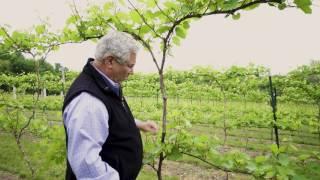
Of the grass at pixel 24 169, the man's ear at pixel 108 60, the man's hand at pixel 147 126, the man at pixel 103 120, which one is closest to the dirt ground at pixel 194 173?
the grass at pixel 24 169

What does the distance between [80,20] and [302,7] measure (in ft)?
5.31

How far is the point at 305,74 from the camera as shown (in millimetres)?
7766

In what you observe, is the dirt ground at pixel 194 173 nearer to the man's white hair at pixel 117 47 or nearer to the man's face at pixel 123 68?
the man's face at pixel 123 68

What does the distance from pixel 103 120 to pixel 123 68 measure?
0.36m

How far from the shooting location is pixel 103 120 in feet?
5.52

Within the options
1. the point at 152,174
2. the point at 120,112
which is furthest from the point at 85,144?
the point at 152,174

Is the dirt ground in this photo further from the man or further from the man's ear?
the man's ear

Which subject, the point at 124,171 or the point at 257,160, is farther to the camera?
the point at 257,160

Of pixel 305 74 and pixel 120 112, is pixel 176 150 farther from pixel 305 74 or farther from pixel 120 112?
pixel 305 74

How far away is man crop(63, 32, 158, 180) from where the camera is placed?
160 centimetres

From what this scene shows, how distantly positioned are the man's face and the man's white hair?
0.07 feet

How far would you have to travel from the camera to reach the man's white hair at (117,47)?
1.86 meters

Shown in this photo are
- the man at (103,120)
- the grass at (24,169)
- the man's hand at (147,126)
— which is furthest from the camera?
the grass at (24,169)

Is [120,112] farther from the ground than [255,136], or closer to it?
farther from the ground
